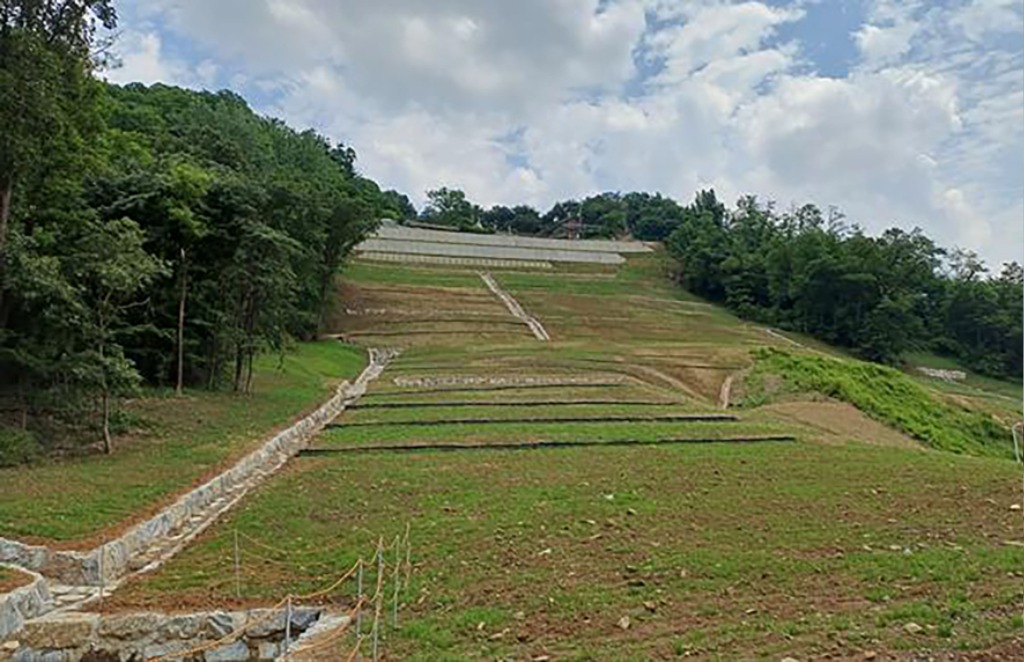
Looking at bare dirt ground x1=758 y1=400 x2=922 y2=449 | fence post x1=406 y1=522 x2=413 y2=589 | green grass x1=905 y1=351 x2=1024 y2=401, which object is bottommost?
green grass x1=905 y1=351 x2=1024 y2=401

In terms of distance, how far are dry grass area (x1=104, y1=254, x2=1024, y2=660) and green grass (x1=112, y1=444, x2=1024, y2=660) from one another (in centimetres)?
3

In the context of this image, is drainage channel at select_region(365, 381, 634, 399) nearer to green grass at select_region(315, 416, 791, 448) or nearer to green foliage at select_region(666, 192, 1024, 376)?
green grass at select_region(315, 416, 791, 448)

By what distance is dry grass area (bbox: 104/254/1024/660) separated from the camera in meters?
7.29

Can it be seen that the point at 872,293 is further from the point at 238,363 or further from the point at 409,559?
the point at 409,559

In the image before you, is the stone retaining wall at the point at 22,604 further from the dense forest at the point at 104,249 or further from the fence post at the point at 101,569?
the dense forest at the point at 104,249

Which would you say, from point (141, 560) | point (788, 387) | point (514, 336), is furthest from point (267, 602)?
point (514, 336)

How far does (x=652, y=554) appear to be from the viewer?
1001 cm

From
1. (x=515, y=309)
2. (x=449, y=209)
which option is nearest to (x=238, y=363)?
(x=515, y=309)

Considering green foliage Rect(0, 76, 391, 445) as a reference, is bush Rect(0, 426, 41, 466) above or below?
below

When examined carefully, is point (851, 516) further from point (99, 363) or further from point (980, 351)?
point (980, 351)

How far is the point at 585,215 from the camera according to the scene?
14475cm

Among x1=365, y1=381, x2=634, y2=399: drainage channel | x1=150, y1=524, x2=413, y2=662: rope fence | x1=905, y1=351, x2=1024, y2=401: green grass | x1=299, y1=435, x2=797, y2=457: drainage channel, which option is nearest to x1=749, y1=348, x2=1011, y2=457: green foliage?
x1=365, y1=381, x2=634, y2=399: drainage channel

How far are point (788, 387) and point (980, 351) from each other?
54.9 meters

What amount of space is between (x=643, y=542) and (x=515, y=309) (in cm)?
5975
